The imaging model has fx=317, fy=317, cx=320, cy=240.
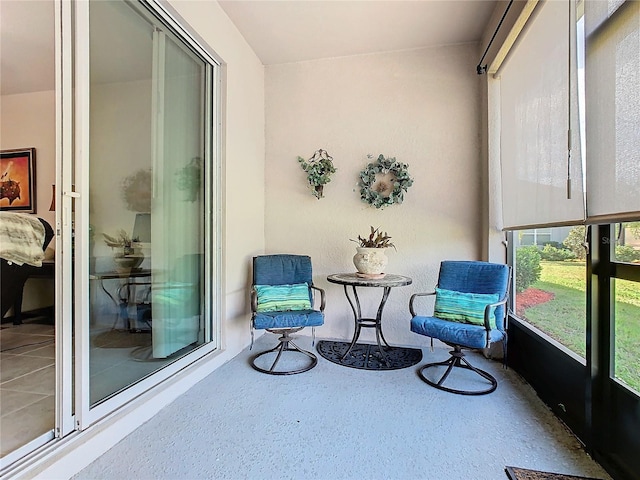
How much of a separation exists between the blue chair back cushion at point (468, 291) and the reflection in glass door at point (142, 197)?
1.86m

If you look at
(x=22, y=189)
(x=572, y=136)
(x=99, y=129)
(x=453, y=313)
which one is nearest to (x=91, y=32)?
(x=99, y=129)

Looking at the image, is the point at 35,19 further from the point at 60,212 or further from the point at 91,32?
the point at 60,212

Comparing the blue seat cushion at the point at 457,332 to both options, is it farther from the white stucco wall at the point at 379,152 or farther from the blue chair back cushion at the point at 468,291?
the white stucco wall at the point at 379,152

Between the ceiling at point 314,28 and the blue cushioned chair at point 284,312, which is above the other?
the ceiling at point 314,28

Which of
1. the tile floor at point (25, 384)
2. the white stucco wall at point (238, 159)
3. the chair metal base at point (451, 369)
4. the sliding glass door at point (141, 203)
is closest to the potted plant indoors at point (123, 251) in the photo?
the sliding glass door at point (141, 203)

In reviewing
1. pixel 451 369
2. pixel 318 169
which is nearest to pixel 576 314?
pixel 451 369

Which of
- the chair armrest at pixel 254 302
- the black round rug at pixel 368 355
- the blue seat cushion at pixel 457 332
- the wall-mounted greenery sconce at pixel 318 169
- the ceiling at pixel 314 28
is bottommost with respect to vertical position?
the black round rug at pixel 368 355

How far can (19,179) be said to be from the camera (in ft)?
7.23

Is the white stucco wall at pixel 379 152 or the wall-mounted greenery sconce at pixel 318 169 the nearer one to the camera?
the white stucco wall at pixel 379 152

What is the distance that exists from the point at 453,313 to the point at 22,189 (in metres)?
3.36

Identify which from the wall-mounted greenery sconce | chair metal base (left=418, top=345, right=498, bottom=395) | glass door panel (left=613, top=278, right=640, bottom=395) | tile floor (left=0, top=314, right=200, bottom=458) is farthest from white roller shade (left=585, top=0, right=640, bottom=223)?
tile floor (left=0, top=314, right=200, bottom=458)

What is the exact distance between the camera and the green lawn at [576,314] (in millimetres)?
1410

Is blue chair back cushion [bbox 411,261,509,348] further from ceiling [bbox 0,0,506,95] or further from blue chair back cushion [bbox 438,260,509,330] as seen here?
ceiling [bbox 0,0,506,95]

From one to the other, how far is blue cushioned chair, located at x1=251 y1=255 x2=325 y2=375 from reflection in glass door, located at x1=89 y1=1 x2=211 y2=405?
508 millimetres
